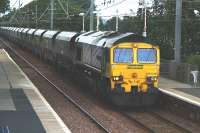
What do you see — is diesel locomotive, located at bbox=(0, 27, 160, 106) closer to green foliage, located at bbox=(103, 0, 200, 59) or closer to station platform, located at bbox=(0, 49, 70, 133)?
station platform, located at bbox=(0, 49, 70, 133)

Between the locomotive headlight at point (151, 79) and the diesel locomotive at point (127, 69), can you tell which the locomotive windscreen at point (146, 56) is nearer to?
the diesel locomotive at point (127, 69)

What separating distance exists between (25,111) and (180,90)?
8.26 m

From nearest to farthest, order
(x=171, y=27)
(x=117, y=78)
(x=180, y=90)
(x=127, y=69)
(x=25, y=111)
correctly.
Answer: (x=25, y=111) → (x=117, y=78) → (x=127, y=69) → (x=180, y=90) → (x=171, y=27)

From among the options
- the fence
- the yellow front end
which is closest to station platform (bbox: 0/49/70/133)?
the yellow front end

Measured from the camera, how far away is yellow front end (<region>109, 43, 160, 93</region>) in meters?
21.0

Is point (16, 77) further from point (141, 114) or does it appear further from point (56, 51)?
point (141, 114)

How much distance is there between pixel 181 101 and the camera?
2047cm

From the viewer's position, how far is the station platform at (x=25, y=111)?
615 inches

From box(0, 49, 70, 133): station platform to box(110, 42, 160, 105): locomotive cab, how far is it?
9.03ft

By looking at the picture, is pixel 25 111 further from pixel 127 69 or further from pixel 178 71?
pixel 178 71

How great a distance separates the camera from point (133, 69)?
2125 cm

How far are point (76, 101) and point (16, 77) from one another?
9288 millimetres

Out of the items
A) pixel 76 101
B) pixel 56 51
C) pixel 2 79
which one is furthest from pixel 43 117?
pixel 56 51

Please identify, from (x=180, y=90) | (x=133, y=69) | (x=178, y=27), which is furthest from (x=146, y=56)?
(x=178, y=27)
